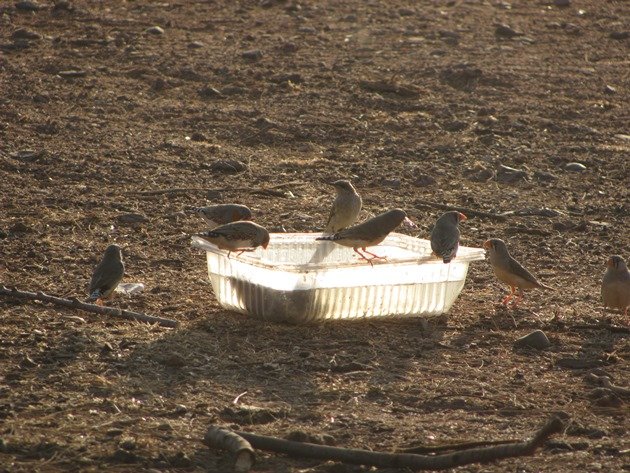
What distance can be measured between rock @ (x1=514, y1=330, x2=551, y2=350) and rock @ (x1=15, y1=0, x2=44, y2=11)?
1006 cm

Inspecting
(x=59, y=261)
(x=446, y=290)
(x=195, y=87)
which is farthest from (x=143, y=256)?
(x=195, y=87)

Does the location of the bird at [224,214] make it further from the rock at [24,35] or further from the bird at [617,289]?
the rock at [24,35]

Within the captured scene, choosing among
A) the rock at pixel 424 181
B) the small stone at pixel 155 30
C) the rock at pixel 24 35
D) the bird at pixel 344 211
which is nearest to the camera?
the bird at pixel 344 211

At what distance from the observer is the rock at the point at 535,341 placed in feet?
23.2

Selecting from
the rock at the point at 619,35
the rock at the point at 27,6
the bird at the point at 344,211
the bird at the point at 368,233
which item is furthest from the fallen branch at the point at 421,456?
the rock at the point at 619,35

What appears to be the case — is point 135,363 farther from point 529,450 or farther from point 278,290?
point 529,450

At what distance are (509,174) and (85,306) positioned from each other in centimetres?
495

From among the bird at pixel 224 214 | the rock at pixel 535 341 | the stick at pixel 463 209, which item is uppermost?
the bird at pixel 224 214

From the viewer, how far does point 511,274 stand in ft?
25.8

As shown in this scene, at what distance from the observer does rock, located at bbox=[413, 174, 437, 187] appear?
10.6 meters

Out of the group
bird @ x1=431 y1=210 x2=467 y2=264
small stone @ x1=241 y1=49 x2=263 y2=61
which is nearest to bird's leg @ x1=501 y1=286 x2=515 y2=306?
bird @ x1=431 y1=210 x2=467 y2=264

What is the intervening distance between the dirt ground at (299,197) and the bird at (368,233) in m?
0.55

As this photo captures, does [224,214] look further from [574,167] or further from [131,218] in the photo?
[574,167]

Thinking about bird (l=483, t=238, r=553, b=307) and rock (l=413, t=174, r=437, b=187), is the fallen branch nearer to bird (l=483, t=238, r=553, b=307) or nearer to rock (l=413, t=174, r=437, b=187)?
bird (l=483, t=238, r=553, b=307)
